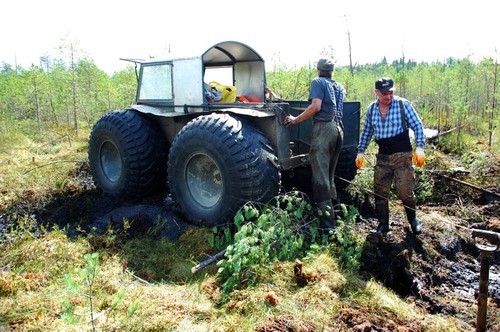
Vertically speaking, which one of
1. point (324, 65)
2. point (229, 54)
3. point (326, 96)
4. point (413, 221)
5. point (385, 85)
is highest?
point (229, 54)

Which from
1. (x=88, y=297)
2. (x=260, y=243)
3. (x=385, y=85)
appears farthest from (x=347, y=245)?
(x=88, y=297)

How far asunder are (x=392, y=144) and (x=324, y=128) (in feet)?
2.54

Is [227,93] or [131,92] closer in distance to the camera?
[227,93]

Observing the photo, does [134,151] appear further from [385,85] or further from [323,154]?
[385,85]

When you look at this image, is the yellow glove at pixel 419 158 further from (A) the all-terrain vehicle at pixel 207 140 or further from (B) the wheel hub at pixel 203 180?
(B) the wheel hub at pixel 203 180

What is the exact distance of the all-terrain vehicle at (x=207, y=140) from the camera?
4.43 m

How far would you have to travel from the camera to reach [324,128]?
4.55 m

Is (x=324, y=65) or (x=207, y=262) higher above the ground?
(x=324, y=65)

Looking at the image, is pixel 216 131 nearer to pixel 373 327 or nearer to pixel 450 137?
pixel 373 327

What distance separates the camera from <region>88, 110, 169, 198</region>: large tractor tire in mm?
5602

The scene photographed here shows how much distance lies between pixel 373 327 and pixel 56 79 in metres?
18.3

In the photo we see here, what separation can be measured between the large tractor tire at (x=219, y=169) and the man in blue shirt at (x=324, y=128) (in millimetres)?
499

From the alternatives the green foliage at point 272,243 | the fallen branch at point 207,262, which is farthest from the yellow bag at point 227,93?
the fallen branch at point 207,262

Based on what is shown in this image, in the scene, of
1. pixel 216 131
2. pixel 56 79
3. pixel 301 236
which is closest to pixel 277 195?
pixel 301 236
